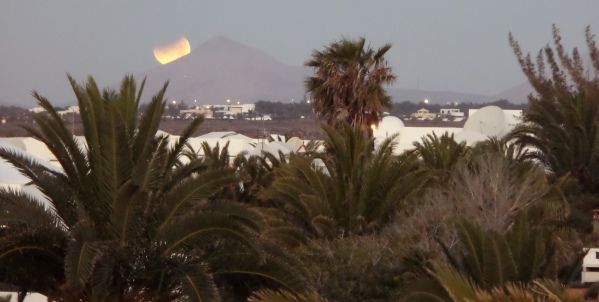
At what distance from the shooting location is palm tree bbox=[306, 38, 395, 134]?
981 inches

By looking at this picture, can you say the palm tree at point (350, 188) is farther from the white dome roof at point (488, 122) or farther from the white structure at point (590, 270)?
the white dome roof at point (488, 122)

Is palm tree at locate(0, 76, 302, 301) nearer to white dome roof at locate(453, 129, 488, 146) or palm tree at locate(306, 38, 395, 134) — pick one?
palm tree at locate(306, 38, 395, 134)

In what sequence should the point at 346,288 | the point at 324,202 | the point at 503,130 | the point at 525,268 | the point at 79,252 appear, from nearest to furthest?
the point at 79,252, the point at 525,268, the point at 346,288, the point at 324,202, the point at 503,130

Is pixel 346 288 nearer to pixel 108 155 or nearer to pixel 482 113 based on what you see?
pixel 108 155

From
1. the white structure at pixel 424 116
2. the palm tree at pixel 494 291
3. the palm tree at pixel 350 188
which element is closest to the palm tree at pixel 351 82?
the palm tree at pixel 350 188

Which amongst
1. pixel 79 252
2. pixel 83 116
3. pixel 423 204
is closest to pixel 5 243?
pixel 79 252

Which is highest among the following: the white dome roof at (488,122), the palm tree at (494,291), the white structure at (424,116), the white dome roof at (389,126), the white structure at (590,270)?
the palm tree at (494,291)

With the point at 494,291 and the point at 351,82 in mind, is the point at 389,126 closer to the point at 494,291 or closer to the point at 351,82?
the point at 351,82

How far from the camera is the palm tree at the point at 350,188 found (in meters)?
17.1

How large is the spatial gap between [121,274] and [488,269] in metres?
4.31

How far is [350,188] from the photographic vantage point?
677 inches

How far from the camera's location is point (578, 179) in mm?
25125

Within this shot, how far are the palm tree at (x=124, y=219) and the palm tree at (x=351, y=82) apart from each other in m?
14.9

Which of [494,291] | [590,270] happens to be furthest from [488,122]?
[494,291]
